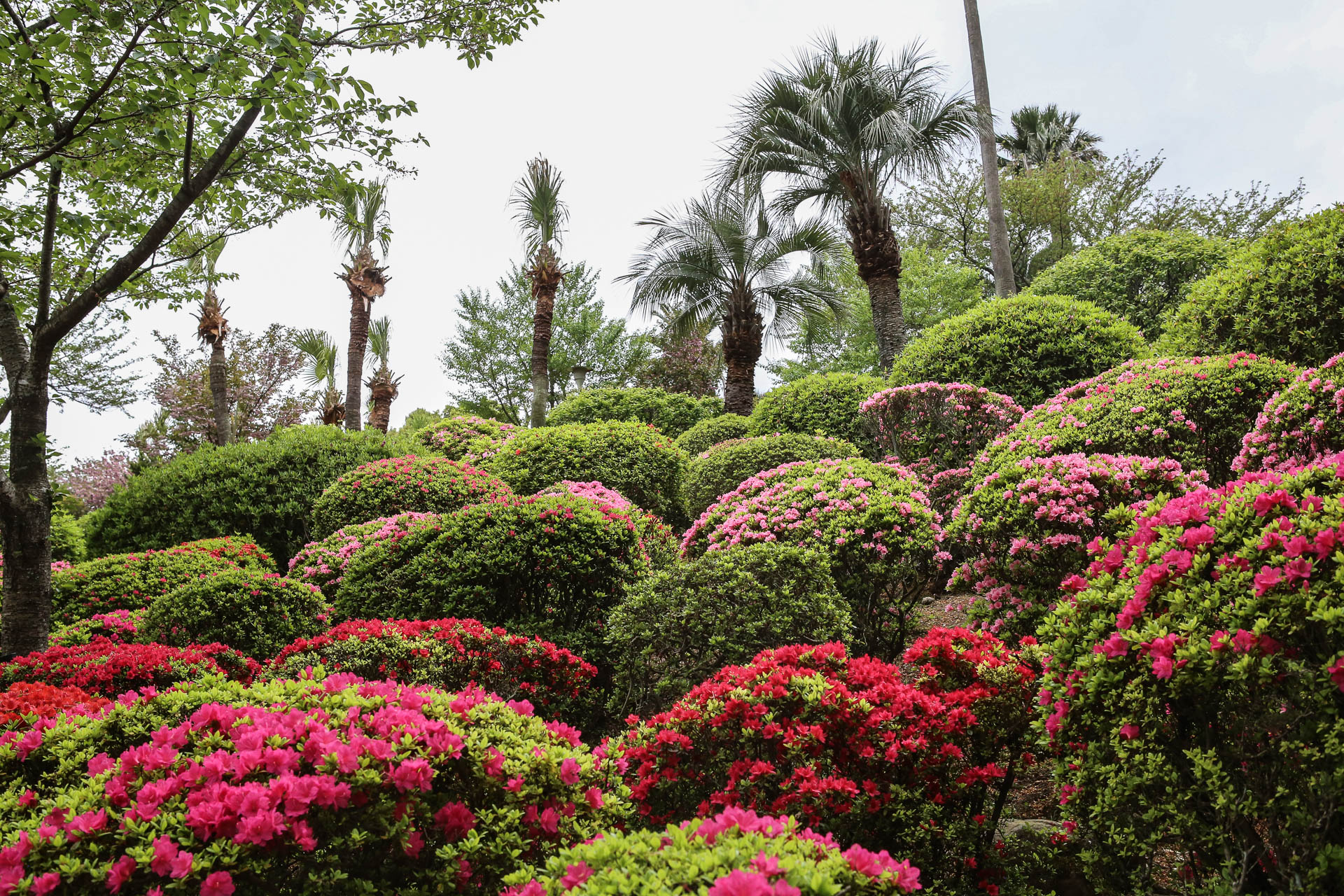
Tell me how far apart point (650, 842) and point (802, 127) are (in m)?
14.4

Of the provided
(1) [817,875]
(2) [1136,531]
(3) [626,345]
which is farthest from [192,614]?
A: (3) [626,345]

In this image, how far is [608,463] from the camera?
389 inches

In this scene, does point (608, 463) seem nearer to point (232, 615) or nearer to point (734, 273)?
point (232, 615)

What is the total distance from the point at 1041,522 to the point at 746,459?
215 inches

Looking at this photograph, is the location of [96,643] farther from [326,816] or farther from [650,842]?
[650,842]

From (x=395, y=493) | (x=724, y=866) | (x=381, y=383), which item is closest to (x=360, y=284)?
(x=381, y=383)

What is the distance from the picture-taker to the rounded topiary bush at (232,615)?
5.46m

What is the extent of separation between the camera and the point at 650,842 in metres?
1.79

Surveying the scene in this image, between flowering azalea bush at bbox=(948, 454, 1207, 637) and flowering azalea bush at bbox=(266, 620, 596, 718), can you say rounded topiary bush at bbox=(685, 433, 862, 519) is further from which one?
flowering azalea bush at bbox=(266, 620, 596, 718)

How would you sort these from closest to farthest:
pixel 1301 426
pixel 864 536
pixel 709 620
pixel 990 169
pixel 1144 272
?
pixel 709 620 → pixel 1301 426 → pixel 864 536 → pixel 1144 272 → pixel 990 169

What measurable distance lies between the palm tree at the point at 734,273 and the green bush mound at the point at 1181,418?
11.5 metres

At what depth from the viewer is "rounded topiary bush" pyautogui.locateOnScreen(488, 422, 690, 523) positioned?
9.86m

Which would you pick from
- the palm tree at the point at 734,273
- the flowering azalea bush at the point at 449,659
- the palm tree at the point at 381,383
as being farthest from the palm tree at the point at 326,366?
the flowering azalea bush at the point at 449,659

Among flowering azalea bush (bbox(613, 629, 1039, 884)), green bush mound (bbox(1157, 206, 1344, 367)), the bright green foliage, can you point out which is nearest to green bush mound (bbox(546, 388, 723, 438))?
the bright green foliage
